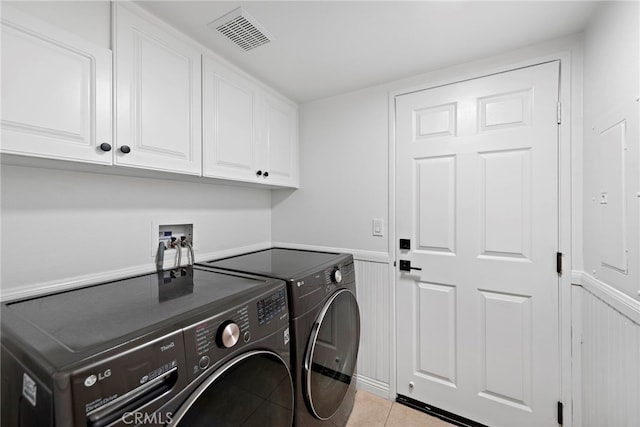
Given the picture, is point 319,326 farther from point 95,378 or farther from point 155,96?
point 155,96

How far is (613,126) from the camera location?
111cm

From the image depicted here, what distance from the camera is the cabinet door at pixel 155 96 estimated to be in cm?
113

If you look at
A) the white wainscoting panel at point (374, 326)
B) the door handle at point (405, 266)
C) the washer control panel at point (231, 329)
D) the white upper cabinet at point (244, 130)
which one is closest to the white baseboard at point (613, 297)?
the door handle at point (405, 266)

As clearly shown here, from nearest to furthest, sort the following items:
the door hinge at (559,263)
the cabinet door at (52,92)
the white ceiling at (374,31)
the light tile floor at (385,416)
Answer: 1. the cabinet door at (52,92)
2. the white ceiling at (374,31)
3. the door hinge at (559,263)
4. the light tile floor at (385,416)

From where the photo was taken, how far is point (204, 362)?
2.55 feet

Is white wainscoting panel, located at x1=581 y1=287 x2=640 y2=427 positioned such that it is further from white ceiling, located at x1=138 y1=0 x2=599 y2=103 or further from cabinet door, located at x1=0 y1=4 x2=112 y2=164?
cabinet door, located at x1=0 y1=4 x2=112 y2=164

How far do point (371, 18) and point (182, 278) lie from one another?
1.53 metres

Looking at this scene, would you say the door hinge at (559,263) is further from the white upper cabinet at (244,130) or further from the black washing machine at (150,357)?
the white upper cabinet at (244,130)

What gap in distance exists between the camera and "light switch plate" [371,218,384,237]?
6.36ft

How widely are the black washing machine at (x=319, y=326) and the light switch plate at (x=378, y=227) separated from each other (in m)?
0.30

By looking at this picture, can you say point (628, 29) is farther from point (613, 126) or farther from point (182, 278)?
point (182, 278)

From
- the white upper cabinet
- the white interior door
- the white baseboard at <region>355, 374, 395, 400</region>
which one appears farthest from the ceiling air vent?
the white baseboard at <region>355, 374, 395, 400</region>

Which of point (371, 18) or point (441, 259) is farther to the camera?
point (441, 259)

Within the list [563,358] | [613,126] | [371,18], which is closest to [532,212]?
[613,126]
